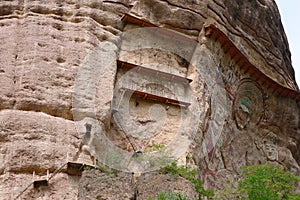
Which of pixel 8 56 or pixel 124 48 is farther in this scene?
pixel 124 48

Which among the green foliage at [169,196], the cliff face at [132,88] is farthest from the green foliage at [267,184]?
the green foliage at [169,196]

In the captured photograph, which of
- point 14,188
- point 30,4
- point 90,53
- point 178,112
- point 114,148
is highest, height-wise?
point 30,4

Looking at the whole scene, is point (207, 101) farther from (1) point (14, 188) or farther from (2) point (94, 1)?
(1) point (14, 188)

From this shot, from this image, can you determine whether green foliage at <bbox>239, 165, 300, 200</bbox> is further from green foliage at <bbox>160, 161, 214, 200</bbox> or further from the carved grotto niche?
the carved grotto niche

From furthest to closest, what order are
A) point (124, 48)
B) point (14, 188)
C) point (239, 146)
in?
point (239, 146), point (124, 48), point (14, 188)

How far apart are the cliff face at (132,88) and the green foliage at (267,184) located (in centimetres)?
139

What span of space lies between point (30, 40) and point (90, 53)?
1.09 meters

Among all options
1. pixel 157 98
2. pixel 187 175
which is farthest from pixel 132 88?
pixel 187 175

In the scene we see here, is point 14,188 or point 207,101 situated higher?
point 207,101

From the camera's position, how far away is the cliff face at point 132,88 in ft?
36.3

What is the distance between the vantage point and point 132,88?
12797mm

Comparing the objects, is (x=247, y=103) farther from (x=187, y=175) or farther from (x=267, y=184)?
(x=187, y=175)

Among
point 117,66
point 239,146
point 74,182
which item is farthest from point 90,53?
point 239,146

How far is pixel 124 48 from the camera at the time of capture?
13195mm
